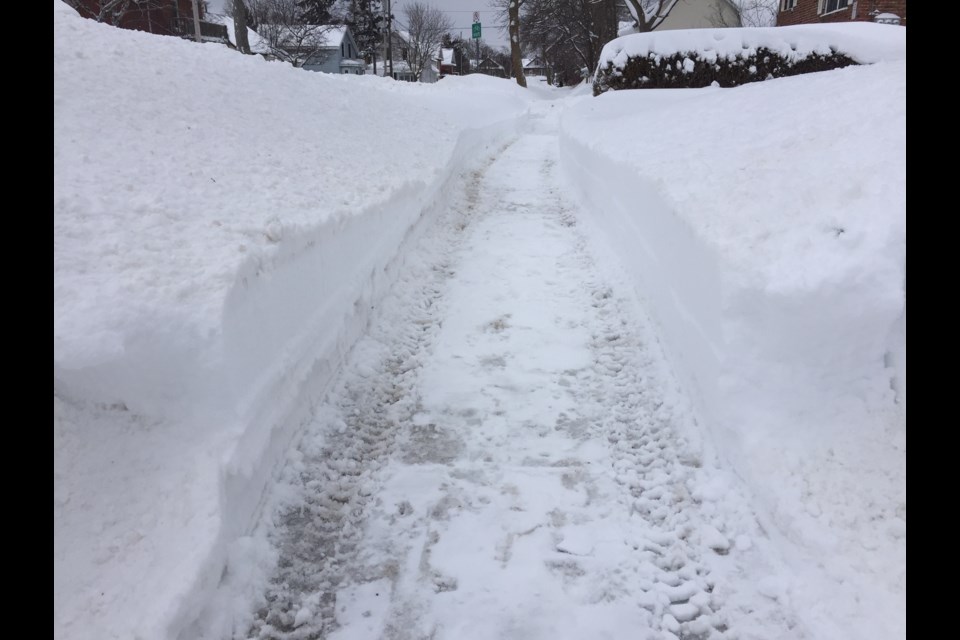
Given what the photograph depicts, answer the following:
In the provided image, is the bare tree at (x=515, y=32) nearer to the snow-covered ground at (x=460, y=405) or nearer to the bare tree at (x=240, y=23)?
the bare tree at (x=240, y=23)

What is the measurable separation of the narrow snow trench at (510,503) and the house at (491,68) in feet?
227

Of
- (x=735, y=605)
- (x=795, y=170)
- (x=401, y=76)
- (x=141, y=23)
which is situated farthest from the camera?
(x=401, y=76)

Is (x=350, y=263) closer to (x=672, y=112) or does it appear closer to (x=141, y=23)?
(x=672, y=112)

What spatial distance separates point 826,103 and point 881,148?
1557 millimetres

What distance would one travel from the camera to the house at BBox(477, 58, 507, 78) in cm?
6975

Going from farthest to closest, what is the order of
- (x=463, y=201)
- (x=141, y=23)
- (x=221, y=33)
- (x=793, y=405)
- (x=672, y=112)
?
(x=221, y=33) < (x=141, y=23) < (x=463, y=201) < (x=672, y=112) < (x=793, y=405)

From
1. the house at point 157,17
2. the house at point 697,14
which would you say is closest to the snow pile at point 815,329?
the house at point 157,17

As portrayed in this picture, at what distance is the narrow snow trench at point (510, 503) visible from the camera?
2.46m

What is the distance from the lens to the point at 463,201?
9438mm

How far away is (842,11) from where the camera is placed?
703 inches

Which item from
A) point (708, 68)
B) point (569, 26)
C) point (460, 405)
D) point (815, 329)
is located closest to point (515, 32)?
point (569, 26)

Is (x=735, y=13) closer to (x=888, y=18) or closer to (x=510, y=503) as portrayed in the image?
(x=888, y=18)

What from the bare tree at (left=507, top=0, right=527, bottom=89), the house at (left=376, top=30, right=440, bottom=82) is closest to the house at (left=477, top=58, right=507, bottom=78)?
the house at (left=376, top=30, right=440, bottom=82)
